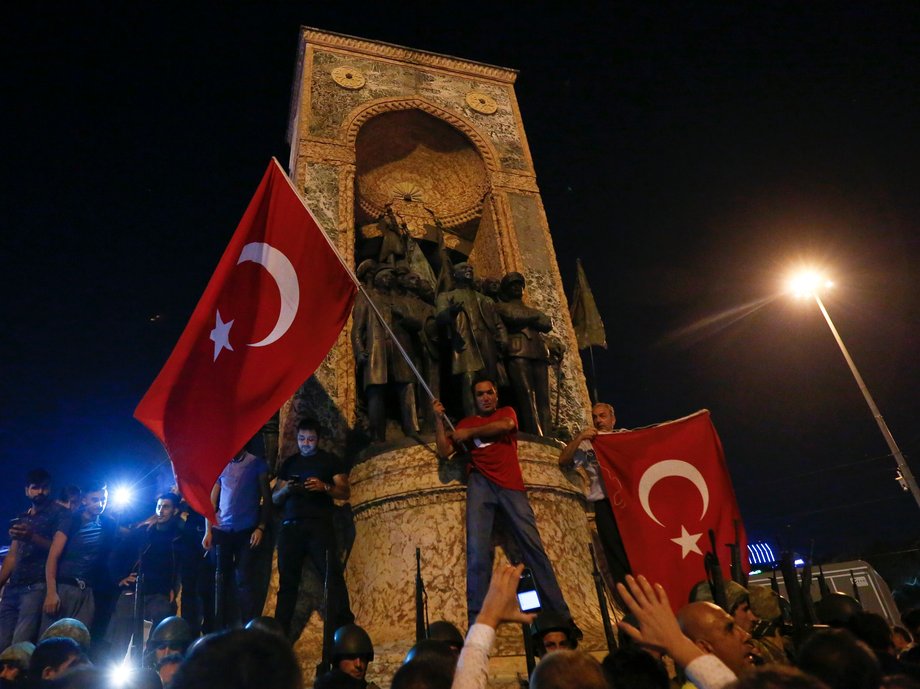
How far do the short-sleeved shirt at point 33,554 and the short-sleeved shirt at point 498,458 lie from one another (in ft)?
11.9

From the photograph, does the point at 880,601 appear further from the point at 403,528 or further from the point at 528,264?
the point at 403,528

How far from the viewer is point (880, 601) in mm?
9242

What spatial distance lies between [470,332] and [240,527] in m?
3.01

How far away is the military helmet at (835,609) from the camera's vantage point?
13.4ft

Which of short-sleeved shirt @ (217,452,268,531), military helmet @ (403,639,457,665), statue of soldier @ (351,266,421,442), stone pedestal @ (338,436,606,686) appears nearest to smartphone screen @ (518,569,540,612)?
military helmet @ (403,639,457,665)

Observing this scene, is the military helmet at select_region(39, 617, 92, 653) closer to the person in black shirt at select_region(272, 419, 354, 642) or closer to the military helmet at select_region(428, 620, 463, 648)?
the person in black shirt at select_region(272, 419, 354, 642)

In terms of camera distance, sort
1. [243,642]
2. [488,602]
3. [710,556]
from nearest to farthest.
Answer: [243,642]
[488,602]
[710,556]

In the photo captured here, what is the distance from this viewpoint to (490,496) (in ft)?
17.4

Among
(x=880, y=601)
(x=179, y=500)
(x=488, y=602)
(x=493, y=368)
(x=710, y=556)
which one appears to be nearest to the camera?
(x=488, y=602)

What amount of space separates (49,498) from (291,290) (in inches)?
115

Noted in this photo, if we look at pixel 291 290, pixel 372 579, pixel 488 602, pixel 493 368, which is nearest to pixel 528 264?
pixel 493 368

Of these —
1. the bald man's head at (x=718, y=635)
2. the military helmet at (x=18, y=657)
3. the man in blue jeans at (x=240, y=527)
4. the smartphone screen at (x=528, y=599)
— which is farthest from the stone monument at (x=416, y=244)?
the bald man's head at (x=718, y=635)

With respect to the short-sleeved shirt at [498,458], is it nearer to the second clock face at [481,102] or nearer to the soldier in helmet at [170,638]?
the soldier in helmet at [170,638]

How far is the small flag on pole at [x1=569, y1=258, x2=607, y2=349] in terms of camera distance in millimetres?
10047
